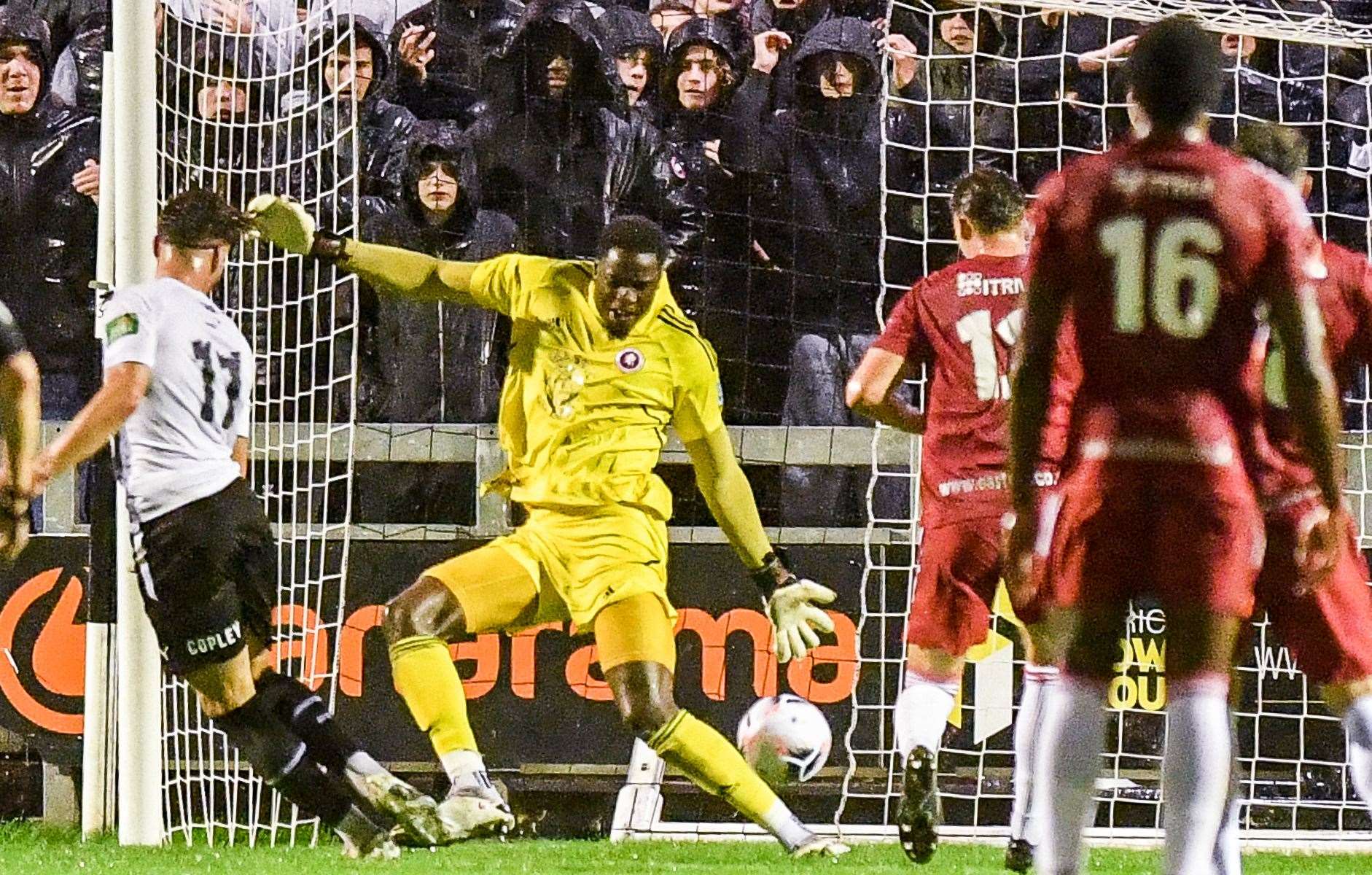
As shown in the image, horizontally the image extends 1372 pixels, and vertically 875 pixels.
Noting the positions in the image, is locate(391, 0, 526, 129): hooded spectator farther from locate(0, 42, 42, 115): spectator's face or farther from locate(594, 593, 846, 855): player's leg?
locate(594, 593, 846, 855): player's leg

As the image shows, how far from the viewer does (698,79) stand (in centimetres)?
648

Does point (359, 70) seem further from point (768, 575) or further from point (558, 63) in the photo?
point (768, 575)

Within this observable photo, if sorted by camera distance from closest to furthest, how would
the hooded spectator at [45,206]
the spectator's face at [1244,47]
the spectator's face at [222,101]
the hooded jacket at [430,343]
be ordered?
1. the spectator's face at [222,101]
2. the hooded jacket at [430,343]
3. the hooded spectator at [45,206]
4. the spectator's face at [1244,47]

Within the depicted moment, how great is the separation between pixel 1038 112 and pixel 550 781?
2.85 m

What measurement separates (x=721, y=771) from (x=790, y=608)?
1.78 ft

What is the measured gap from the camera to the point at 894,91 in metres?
6.52

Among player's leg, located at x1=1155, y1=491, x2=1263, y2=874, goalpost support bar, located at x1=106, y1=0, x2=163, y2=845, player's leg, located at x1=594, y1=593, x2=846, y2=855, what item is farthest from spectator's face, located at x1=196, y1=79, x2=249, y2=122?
player's leg, located at x1=1155, y1=491, x2=1263, y2=874

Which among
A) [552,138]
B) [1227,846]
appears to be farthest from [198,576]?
[1227,846]

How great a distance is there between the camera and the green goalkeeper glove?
218 inches

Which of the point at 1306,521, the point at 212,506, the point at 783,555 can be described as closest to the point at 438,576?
the point at 212,506

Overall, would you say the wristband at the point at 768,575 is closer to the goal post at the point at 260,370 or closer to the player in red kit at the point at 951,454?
the player in red kit at the point at 951,454

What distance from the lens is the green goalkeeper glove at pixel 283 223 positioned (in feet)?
18.2

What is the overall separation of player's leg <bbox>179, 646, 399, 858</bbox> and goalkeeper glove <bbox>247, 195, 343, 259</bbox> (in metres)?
1.19

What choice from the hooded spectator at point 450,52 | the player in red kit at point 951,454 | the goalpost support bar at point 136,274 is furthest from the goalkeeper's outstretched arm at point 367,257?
the player in red kit at point 951,454
